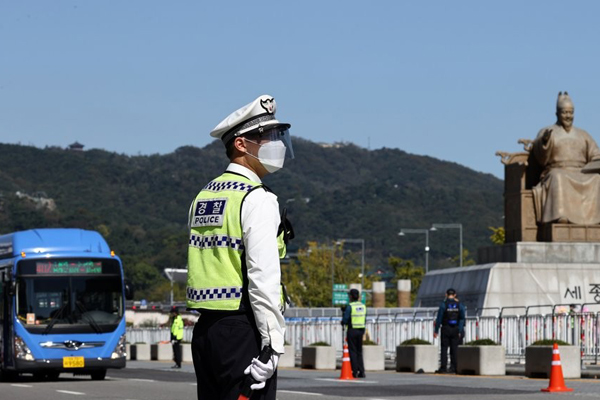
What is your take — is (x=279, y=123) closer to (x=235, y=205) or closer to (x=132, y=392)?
(x=235, y=205)

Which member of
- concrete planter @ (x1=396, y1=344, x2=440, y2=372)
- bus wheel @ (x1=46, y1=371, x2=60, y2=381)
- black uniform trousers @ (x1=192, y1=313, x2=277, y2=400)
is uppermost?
black uniform trousers @ (x1=192, y1=313, x2=277, y2=400)

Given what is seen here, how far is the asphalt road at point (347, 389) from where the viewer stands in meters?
19.2

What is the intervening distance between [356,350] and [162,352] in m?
23.7

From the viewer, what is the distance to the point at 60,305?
88.7ft

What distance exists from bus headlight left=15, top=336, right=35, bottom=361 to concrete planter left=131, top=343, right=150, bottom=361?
80.3ft

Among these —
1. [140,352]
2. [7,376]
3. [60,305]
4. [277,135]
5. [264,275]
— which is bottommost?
[140,352]

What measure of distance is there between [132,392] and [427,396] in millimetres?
4851

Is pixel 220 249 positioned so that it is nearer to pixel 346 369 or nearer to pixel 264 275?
pixel 264 275

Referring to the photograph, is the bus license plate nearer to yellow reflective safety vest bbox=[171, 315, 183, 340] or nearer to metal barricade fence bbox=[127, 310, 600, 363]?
metal barricade fence bbox=[127, 310, 600, 363]

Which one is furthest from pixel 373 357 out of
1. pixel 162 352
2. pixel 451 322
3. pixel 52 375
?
pixel 162 352

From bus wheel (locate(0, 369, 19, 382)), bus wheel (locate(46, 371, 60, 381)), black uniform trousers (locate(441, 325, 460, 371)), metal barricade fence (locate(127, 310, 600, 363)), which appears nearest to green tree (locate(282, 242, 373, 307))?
metal barricade fence (locate(127, 310, 600, 363))

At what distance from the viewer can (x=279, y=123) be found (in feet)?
22.5

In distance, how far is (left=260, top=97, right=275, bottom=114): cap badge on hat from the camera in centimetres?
684

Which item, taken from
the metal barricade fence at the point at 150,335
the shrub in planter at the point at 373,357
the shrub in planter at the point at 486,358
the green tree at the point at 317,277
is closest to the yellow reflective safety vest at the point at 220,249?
the shrub in planter at the point at 486,358
